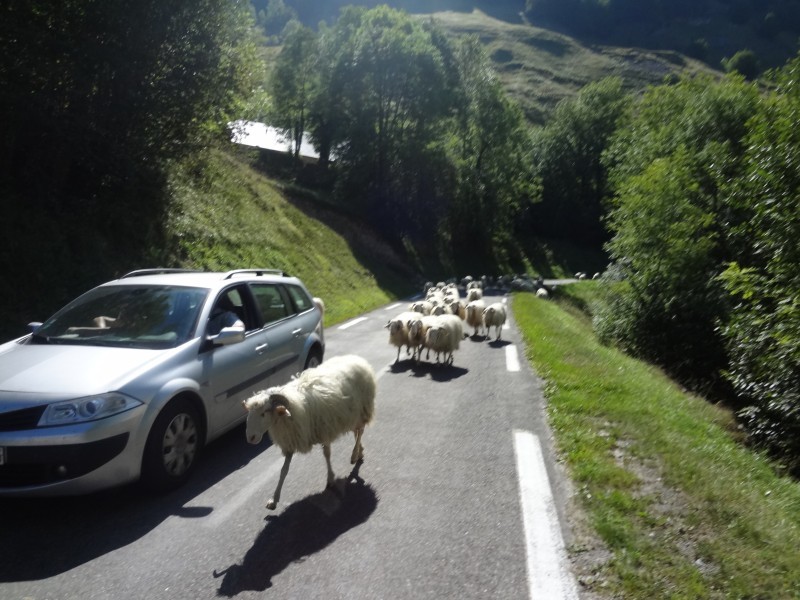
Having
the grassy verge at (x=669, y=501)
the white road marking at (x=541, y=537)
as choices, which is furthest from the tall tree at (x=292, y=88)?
the white road marking at (x=541, y=537)

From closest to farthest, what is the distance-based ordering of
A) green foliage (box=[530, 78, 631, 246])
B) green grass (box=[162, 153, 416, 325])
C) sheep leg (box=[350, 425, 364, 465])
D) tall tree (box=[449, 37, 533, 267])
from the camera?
sheep leg (box=[350, 425, 364, 465]) → green grass (box=[162, 153, 416, 325]) → tall tree (box=[449, 37, 533, 267]) → green foliage (box=[530, 78, 631, 246])

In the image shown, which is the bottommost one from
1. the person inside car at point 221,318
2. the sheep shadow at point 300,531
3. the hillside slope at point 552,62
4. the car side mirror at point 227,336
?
the sheep shadow at point 300,531

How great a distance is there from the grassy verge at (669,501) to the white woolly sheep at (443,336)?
2.70 meters

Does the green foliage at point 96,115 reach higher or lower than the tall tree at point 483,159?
lower

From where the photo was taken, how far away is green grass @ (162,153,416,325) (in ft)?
60.4

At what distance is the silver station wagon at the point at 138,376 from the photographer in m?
4.56

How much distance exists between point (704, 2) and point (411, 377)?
631 ft

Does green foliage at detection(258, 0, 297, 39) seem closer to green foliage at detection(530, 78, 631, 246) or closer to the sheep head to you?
green foliage at detection(530, 78, 631, 246)

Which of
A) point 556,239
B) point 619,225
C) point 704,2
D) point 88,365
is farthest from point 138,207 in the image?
point 704,2

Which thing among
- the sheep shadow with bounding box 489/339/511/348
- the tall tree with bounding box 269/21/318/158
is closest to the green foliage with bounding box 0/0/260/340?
the sheep shadow with bounding box 489/339/511/348

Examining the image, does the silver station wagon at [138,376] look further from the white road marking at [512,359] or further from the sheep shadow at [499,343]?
the sheep shadow at [499,343]

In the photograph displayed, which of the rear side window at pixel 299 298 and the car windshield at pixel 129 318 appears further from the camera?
the rear side window at pixel 299 298

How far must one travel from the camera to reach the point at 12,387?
4.74 meters

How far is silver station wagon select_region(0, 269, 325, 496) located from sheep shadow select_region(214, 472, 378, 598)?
4.02 ft
